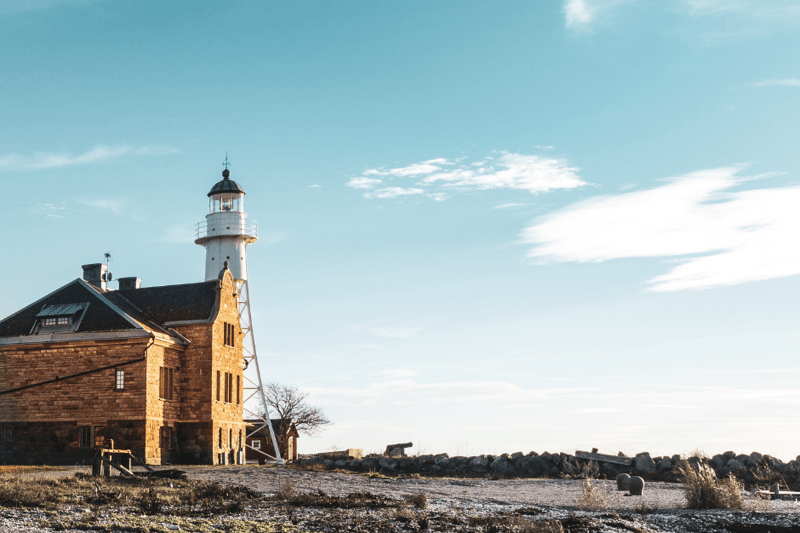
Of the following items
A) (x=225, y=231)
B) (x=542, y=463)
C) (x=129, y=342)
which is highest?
(x=225, y=231)

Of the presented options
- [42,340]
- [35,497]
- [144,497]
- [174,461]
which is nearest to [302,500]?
[144,497]

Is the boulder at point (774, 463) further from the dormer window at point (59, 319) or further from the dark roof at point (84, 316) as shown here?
the dormer window at point (59, 319)

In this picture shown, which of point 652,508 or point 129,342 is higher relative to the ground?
point 129,342

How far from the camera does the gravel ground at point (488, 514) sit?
14969 mm

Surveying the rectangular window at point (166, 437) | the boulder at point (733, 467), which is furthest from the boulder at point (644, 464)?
the rectangular window at point (166, 437)

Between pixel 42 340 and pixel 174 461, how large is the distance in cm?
802

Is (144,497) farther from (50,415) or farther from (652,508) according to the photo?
(50,415)

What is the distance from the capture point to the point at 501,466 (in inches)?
1387

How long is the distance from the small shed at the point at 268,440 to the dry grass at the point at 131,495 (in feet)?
98.1

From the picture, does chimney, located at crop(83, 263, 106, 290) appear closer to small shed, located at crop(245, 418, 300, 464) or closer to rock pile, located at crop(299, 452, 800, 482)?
small shed, located at crop(245, 418, 300, 464)

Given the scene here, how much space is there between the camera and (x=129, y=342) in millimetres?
36062

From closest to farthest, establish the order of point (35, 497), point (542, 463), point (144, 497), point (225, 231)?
point (35, 497), point (144, 497), point (542, 463), point (225, 231)

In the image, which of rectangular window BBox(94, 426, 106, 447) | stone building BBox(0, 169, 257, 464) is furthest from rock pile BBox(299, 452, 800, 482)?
rectangular window BBox(94, 426, 106, 447)

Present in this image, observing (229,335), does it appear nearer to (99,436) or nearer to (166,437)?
(166,437)
